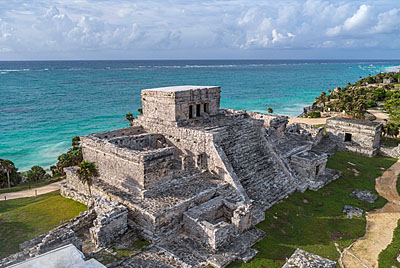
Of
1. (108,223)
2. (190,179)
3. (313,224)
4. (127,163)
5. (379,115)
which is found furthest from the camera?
(379,115)

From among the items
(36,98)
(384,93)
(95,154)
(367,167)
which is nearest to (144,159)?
(95,154)

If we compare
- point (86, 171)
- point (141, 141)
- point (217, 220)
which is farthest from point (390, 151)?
point (86, 171)

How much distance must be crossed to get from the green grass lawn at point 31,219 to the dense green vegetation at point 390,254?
697 inches

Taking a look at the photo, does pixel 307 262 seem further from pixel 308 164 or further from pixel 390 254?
pixel 308 164

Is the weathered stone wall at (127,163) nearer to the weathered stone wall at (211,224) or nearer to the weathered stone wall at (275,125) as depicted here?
the weathered stone wall at (211,224)

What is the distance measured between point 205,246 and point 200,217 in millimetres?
1583

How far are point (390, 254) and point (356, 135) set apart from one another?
19761 millimetres

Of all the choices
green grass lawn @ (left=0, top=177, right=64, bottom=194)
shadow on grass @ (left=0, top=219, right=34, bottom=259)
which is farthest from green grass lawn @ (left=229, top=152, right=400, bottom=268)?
green grass lawn @ (left=0, top=177, right=64, bottom=194)

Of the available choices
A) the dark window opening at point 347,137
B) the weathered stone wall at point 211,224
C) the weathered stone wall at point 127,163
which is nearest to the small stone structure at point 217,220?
the weathered stone wall at point 211,224

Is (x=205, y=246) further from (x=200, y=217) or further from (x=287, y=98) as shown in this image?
(x=287, y=98)

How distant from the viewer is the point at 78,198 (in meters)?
19.8

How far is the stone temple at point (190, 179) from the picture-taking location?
47.2ft

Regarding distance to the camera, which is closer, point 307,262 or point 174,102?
point 307,262

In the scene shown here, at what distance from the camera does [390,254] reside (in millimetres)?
14961
